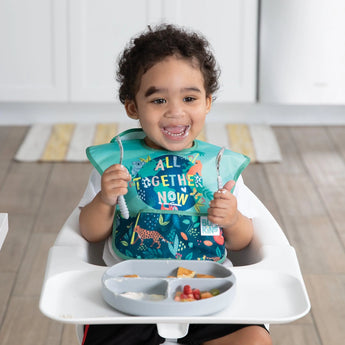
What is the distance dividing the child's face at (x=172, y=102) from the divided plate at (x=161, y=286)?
29 cm

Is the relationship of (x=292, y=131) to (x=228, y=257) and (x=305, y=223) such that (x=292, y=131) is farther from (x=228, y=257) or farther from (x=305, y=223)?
(x=228, y=257)

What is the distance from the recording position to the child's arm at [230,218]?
4.05 ft

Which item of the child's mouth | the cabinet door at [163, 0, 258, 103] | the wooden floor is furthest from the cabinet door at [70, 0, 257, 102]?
the child's mouth

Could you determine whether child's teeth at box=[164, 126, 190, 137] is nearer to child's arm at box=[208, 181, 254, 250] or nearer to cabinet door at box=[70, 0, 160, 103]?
child's arm at box=[208, 181, 254, 250]

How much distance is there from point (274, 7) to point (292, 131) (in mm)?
600

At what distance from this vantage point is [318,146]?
332 centimetres

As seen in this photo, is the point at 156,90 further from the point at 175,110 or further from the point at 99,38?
the point at 99,38

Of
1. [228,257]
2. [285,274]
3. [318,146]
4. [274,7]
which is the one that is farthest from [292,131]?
[285,274]

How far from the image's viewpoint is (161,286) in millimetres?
1086

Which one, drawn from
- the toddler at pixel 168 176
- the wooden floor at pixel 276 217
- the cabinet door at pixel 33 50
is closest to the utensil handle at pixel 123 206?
the toddler at pixel 168 176

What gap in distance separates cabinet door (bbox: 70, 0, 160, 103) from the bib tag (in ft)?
7.21

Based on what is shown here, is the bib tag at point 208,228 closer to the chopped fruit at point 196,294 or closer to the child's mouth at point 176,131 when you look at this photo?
the child's mouth at point 176,131

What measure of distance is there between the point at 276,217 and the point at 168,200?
1307mm

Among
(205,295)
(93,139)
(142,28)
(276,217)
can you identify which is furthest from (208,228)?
(142,28)
